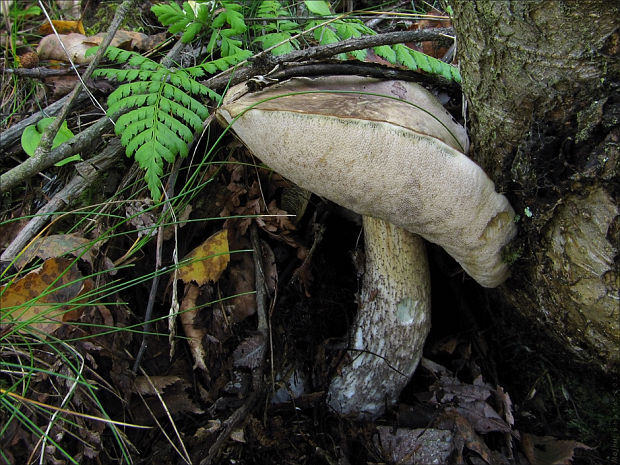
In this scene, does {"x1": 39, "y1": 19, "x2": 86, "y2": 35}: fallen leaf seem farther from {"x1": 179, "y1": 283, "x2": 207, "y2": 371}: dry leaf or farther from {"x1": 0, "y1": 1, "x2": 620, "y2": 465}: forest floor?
{"x1": 179, "y1": 283, "x2": 207, "y2": 371}: dry leaf

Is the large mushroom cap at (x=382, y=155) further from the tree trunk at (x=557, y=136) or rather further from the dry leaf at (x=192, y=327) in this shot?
the dry leaf at (x=192, y=327)

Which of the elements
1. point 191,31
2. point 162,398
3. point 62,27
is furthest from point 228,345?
point 62,27

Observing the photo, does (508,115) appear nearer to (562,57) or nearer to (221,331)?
(562,57)

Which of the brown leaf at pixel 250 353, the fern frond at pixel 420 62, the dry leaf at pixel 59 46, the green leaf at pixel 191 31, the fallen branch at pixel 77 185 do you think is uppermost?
the fern frond at pixel 420 62

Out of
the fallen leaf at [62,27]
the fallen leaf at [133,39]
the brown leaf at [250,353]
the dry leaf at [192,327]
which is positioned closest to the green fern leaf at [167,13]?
the fallen leaf at [133,39]

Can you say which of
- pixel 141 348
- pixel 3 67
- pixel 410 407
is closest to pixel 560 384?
pixel 410 407

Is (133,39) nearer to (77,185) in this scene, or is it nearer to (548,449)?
(77,185)
